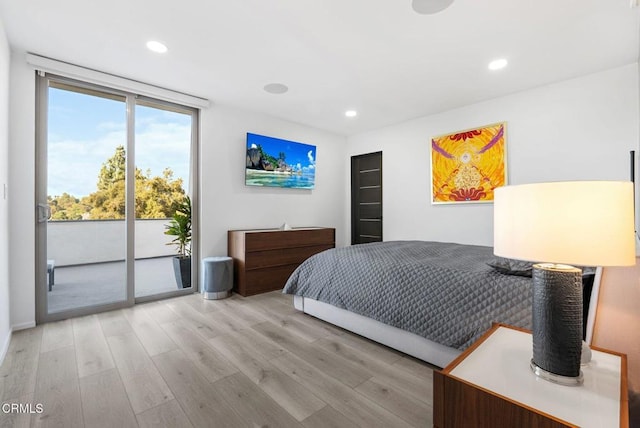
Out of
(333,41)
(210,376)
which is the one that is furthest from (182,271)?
(333,41)

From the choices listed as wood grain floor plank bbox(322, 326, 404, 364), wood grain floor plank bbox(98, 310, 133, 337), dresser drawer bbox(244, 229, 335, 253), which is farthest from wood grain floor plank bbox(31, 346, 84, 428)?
dresser drawer bbox(244, 229, 335, 253)

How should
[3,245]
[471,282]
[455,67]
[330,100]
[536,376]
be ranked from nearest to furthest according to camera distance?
[536,376]
[471,282]
[3,245]
[455,67]
[330,100]

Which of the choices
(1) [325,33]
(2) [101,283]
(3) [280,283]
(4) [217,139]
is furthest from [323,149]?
(2) [101,283]

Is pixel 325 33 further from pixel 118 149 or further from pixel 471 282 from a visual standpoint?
pixel 118 149

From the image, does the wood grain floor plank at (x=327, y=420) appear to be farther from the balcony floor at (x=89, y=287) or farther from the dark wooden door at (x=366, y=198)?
the dark wooden door at (x=366, y=198)

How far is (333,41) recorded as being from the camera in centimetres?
232

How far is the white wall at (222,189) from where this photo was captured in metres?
2.48

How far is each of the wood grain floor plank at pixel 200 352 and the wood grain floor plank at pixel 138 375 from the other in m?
0.23

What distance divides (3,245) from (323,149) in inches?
156

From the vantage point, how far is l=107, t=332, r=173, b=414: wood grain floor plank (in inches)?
60.4

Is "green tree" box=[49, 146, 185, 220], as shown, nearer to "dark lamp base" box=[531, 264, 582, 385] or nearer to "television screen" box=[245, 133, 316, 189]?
"television screen" box=[245, 133, 316, 189]

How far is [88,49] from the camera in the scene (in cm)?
243

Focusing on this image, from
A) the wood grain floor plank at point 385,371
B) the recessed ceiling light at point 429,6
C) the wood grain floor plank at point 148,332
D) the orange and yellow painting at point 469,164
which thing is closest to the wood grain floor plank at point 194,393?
the wood grain floor plank at point 148,332

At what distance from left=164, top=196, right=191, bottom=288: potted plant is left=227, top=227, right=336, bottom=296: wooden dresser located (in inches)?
20.4
